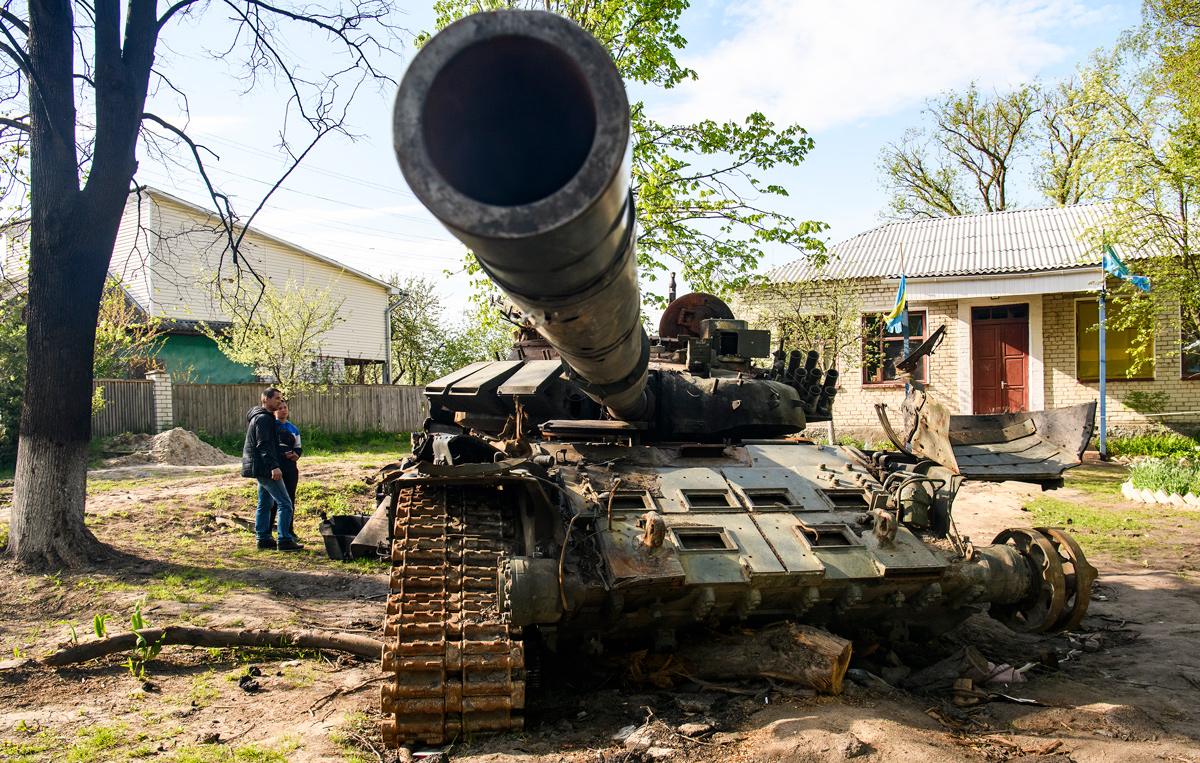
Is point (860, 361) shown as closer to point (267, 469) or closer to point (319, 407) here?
point (319, 407)

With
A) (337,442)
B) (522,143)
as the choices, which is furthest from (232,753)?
(337,442)

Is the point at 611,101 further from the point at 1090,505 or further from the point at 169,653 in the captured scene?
the point at 1090,505

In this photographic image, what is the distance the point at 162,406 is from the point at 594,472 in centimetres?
1828

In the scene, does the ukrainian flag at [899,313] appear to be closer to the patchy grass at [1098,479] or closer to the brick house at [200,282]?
the patchy grass at [1098,479]

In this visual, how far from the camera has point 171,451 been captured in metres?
18.2

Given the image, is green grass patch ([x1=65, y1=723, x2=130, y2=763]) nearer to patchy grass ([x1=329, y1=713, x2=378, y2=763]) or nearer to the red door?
patchy grass ([x1=329, y1=713, x2=378, y2=763])

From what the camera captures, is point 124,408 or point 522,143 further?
point 124,408

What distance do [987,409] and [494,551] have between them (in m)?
19.1

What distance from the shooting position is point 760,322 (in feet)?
66.7

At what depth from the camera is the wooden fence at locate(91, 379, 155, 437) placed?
65.5 ft

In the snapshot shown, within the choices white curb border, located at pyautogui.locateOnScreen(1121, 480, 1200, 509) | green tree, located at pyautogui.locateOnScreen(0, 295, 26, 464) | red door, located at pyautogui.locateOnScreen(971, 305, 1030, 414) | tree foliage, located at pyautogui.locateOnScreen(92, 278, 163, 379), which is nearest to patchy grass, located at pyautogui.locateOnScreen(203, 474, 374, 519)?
green tree, located at pyautogui.locateOnScreen(0, 295, 26, 464)

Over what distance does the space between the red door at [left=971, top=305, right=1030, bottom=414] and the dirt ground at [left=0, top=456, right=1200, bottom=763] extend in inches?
492

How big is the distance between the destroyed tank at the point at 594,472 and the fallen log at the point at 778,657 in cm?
15

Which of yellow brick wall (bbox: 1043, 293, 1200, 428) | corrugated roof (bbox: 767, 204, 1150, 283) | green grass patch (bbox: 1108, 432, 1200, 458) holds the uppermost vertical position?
corrugated roof (bbox: 767, 204, 1150, 283)
